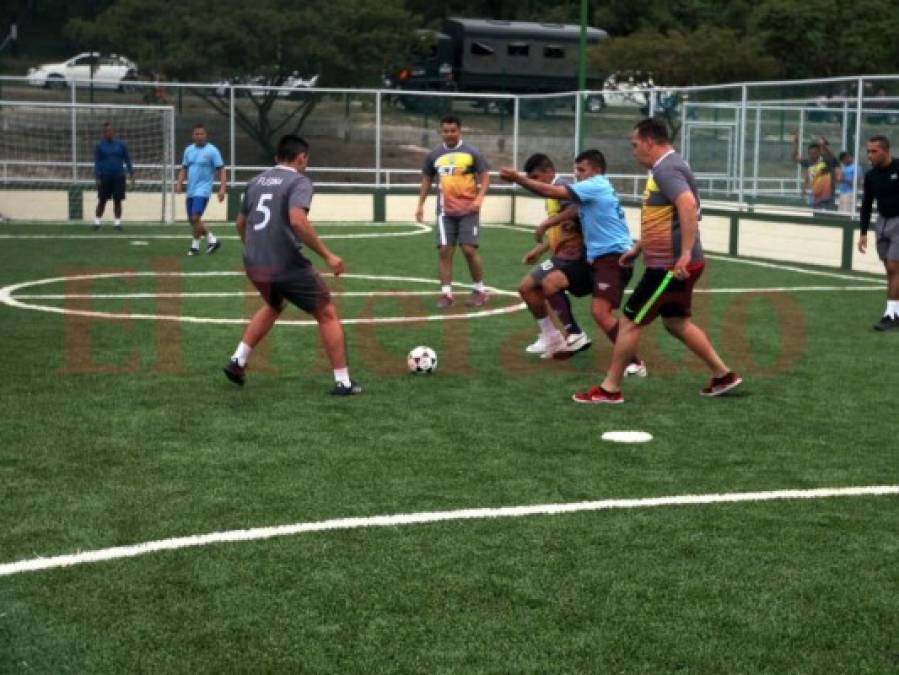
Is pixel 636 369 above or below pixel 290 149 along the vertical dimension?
below

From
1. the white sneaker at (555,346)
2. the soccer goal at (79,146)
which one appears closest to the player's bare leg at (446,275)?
the white sneaker at (555,346)

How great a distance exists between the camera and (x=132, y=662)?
15.1 ft

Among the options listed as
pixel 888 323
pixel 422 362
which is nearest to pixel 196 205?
pixel 888 323

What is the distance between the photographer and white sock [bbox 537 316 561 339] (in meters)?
11.8

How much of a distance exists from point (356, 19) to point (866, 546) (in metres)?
41.0

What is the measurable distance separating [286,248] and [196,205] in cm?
1232

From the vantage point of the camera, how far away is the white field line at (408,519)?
573cm

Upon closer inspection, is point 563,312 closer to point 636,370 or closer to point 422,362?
point 636,370

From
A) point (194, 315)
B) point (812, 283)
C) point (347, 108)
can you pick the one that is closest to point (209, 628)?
point (194, 315)

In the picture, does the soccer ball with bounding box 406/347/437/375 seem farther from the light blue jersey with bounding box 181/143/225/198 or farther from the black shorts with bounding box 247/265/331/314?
the light blue jersey with bounding box 181/143/225/198

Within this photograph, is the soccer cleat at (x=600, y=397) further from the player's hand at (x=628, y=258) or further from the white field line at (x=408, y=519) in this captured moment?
the white field line at (x=408, y=519)

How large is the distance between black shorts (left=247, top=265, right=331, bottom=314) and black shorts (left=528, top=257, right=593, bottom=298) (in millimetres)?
2473

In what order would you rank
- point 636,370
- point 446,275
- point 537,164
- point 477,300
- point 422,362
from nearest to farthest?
point 422,362 → point 636,370 → point 537,164 → point 446,275 → point 477,300

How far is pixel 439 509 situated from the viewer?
21.7 ft
